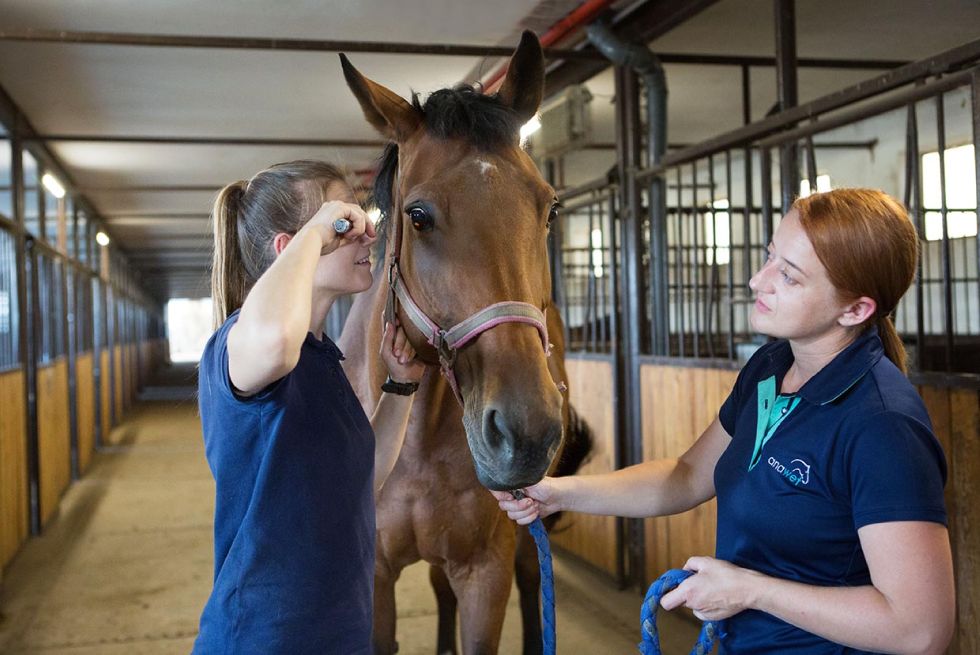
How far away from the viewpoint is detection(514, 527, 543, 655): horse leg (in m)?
3.04

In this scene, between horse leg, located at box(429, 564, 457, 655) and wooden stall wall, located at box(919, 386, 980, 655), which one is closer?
wooden stall wall, located at box(919, 386, 980, 655)

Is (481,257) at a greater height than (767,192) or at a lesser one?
lesser

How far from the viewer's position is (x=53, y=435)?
6012 millimetres

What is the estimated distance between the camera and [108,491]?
654cm

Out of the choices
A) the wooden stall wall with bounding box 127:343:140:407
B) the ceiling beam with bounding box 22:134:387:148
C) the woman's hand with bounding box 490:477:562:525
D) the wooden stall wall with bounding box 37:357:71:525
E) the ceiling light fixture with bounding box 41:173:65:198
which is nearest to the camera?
the woman's hand with bounding box 490:477:562:525

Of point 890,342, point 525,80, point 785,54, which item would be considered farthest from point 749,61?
point 890,342

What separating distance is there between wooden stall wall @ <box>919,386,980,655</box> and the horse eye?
4.92ft

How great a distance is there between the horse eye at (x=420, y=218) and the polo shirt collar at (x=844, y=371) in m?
0.65

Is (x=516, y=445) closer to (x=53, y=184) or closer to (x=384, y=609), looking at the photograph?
(x=384, y=609)

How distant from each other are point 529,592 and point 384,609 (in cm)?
107

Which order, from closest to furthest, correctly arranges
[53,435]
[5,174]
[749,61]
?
[749,61]
[53,435]
[5,174]

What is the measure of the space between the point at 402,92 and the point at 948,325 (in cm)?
430

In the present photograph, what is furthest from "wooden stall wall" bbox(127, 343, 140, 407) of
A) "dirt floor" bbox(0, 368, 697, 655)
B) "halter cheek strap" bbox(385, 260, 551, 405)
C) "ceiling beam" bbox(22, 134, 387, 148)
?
"halter cheek strap" bbox(385, 260, 551, 405)

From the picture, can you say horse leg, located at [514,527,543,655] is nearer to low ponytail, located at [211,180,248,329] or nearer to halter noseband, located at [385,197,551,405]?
halter noseband, located at [385,197,551,405]
